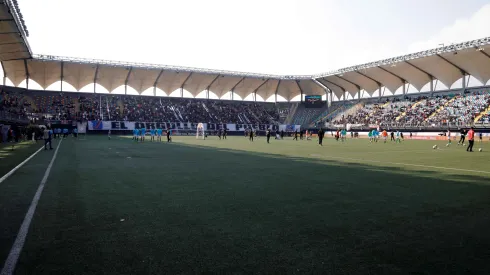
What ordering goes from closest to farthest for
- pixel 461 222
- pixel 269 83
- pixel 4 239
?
1. pixel 4 239
2. pixel 461 222
3. pixel 269 83

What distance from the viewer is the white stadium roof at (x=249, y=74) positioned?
48.8m

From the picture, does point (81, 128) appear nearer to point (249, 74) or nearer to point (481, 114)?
point (249, 74)

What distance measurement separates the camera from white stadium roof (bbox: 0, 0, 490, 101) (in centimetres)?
4881

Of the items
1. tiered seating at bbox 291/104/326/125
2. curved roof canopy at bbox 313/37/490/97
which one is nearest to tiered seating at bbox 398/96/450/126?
curved roof canopy at bbox 313/37/490/97

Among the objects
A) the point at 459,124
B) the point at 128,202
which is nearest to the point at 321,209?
the point at 128,202

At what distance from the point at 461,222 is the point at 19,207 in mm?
7762

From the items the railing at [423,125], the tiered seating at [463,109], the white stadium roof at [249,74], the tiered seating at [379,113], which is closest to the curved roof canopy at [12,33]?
the white stadium roof at [249,74]

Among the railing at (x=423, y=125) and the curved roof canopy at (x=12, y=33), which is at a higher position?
the curved roof canopy at (x=12, y=33)

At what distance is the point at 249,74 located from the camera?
2820 inches

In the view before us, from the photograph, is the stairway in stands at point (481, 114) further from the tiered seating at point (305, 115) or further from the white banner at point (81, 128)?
the white banner at point (81, 128)

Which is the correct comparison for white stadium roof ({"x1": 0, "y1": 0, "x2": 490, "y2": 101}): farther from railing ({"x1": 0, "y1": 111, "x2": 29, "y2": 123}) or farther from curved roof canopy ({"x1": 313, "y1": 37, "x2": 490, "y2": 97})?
railing ({"x1": 0, "y1": 111, "x2": 29, "y2": 123})

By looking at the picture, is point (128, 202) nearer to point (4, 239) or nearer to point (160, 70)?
point (4, 239)

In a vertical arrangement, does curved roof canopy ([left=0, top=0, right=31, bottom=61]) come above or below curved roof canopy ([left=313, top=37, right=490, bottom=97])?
below

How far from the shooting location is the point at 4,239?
425 cm
